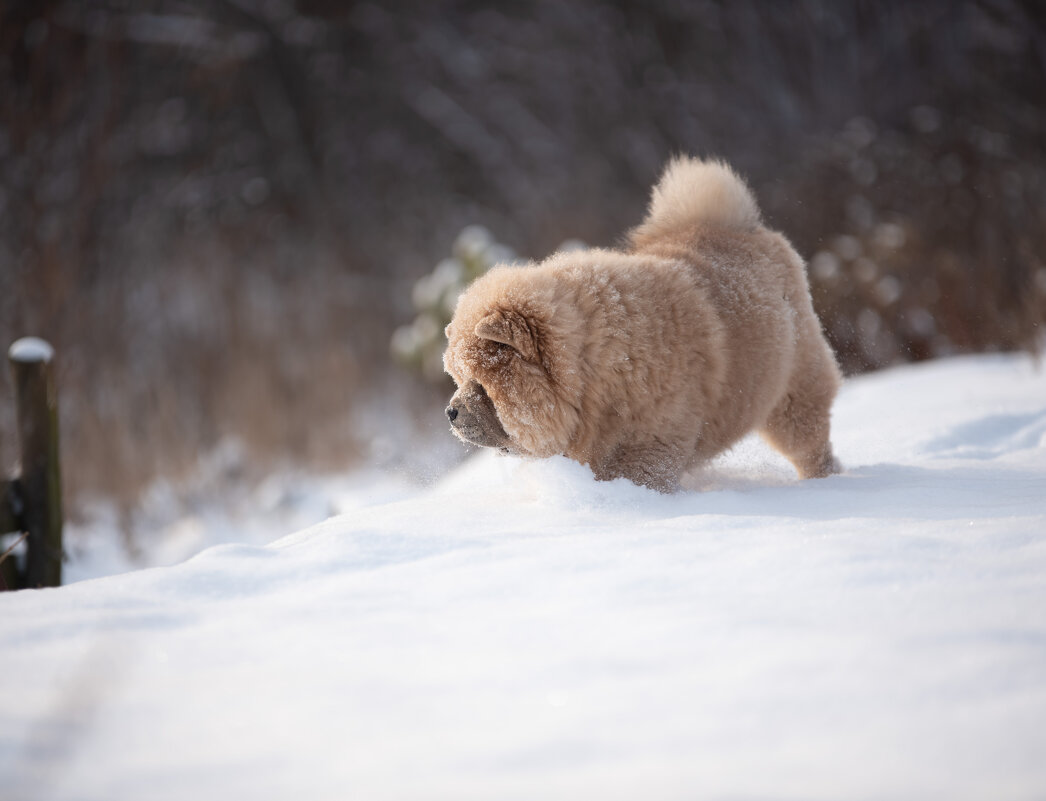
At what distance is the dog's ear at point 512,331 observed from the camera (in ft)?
8.11

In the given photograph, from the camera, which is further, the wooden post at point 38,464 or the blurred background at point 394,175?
the blurred background at point 394,175

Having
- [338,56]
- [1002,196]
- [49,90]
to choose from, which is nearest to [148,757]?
[1002,196]

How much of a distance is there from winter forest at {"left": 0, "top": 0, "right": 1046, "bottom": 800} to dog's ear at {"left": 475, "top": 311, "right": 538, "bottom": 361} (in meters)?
0.37

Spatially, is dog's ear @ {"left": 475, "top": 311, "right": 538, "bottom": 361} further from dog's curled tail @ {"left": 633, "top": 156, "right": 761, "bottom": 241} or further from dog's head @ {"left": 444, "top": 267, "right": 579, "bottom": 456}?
dog's curled tail @ {"left": 633, "top": 156, "right": 761, "bottom": 241}

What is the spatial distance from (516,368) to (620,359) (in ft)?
1.08

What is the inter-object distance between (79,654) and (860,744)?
1322mm

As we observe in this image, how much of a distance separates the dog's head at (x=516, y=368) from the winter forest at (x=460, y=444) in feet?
0.49

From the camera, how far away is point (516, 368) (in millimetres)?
2533

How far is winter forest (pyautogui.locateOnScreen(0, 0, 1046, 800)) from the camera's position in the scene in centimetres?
117

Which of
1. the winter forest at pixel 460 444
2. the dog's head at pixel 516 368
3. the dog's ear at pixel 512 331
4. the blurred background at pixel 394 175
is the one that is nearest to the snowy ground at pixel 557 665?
the winter forest at pixel 460 444

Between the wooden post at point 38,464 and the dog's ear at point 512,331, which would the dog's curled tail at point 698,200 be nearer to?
the dog's ear at point 512,331

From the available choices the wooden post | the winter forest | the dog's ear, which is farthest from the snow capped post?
the dog's ear

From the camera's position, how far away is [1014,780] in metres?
1.00

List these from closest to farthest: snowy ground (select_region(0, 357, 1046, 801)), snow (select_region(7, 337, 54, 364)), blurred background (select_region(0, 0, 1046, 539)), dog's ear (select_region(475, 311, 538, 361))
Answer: snowy ground (select_region(0, 357, 1046, 801)) → dog's ear (select_region(475, 311, 538, 361)) → snow (select_region(7, 337, 54, 364)) → blurred background (select_region(0, 0, 1046, 539))
